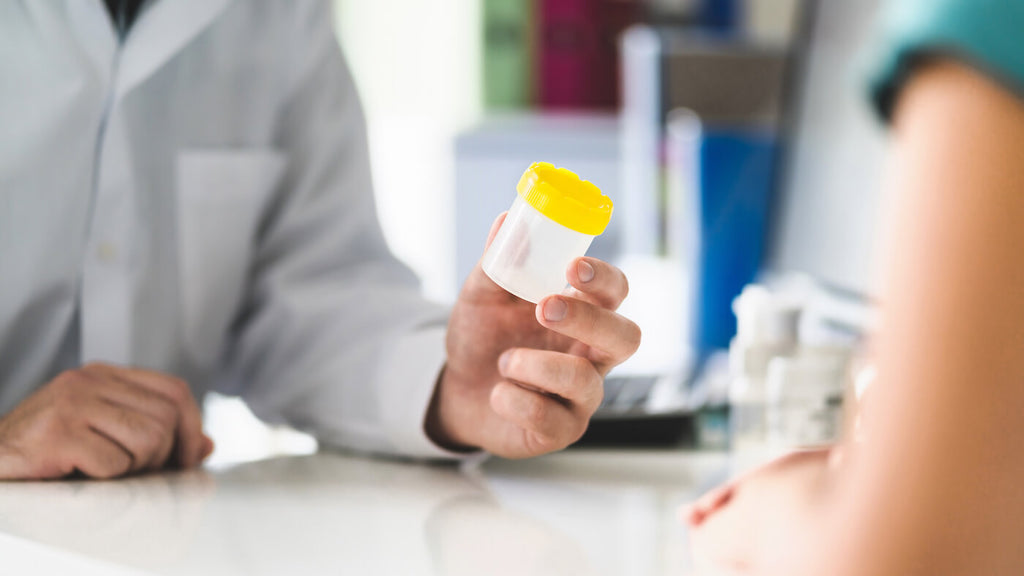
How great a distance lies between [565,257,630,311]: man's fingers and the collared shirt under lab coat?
0.21m

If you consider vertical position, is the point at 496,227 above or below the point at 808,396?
above

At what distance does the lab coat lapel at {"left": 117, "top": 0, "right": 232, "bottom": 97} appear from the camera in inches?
30.6

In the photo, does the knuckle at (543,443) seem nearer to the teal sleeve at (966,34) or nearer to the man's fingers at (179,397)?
the man's fingers at (179,397)

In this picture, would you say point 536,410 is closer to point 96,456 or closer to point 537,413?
point 537,413

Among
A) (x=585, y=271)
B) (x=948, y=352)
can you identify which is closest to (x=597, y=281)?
(x=585, y=271)

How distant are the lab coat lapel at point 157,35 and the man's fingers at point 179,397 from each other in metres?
0.24

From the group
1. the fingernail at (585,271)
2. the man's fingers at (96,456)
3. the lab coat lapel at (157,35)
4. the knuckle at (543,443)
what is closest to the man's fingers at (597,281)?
the fingernail at (585,271)

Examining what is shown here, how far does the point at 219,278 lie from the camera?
0.92 m

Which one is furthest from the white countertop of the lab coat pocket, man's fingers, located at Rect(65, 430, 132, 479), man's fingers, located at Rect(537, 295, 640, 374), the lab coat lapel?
the lab coat lapel

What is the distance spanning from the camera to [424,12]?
2.59 meters

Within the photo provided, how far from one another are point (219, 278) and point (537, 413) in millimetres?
441

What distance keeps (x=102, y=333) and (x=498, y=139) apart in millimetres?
1010

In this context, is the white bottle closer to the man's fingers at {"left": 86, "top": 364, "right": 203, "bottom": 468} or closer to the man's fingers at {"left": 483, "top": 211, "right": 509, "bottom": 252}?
the man's fingers at {"left": 483, "top": 211, "right": 509, "bottom": 252}

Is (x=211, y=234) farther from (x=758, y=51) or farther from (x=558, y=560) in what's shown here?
(x=758, y=51)
